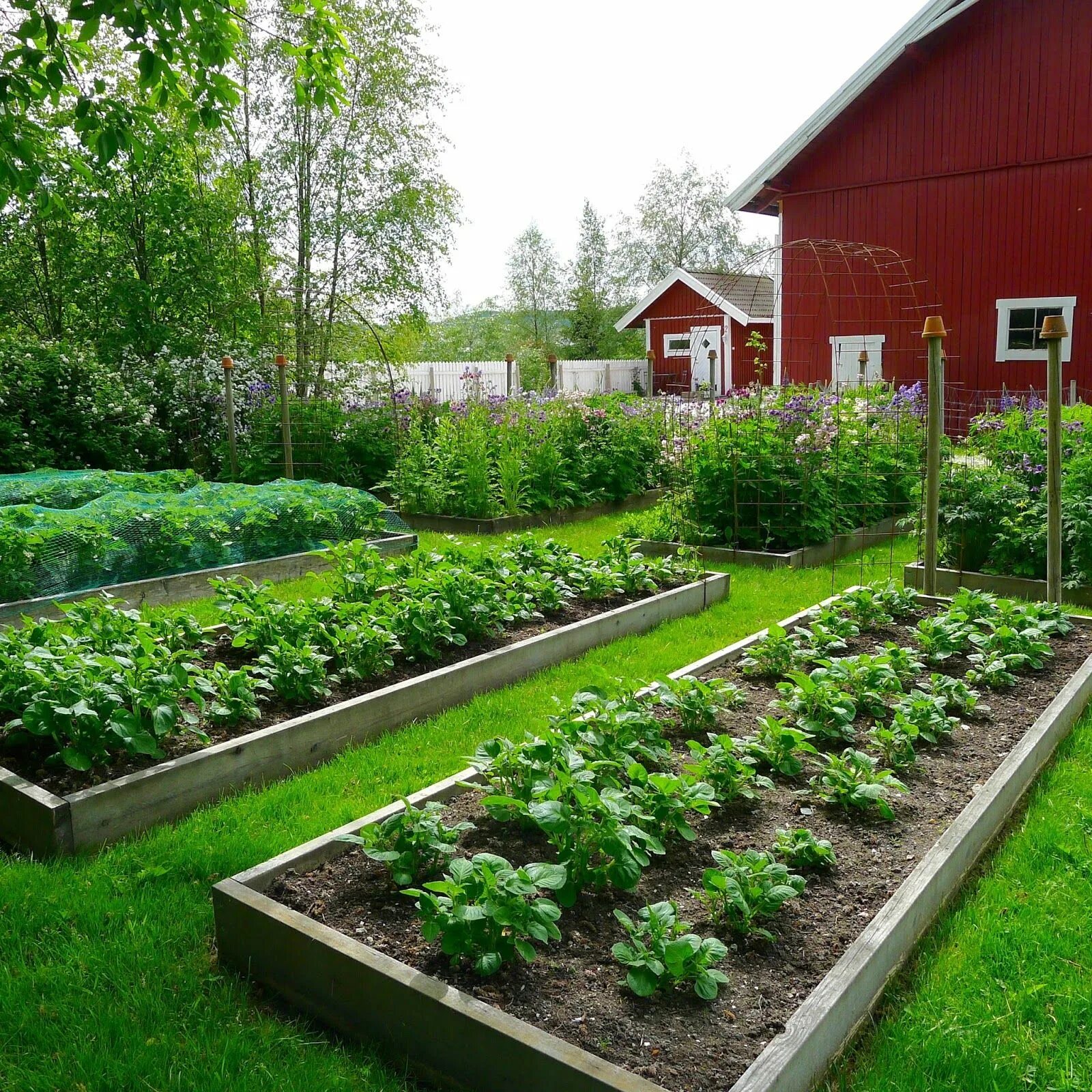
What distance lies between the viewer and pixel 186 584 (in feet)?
23.1

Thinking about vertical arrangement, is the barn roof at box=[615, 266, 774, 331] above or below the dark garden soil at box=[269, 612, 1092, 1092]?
above

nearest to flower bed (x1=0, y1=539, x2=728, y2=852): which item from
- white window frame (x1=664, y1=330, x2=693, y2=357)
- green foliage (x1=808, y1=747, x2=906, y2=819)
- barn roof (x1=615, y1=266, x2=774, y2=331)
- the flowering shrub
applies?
green foliage (x1=808, y1=747, x2=906, y2=819)

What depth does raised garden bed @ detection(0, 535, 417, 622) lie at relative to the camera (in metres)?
6.25

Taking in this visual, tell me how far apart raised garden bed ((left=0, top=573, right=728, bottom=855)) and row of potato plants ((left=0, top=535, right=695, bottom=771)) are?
0.12m

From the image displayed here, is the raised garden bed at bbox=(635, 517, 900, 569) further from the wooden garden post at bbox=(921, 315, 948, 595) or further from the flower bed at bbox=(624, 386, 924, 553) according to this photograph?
the wooden garden post at bbox=(921, 315, 948, 595)

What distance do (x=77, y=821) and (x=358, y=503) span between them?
5288 millimetres

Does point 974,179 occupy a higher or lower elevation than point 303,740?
higher

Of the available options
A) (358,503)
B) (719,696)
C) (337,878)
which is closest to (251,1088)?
(337,878)

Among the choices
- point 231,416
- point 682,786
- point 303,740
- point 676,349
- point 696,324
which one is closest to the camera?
point 682,786

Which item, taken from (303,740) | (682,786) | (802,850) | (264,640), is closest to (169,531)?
(264,640)

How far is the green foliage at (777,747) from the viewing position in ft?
12.0

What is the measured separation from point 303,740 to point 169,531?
342cm

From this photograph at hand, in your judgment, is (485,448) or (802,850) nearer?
(802,850)

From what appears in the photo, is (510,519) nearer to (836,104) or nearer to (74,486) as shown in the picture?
(74,486)
